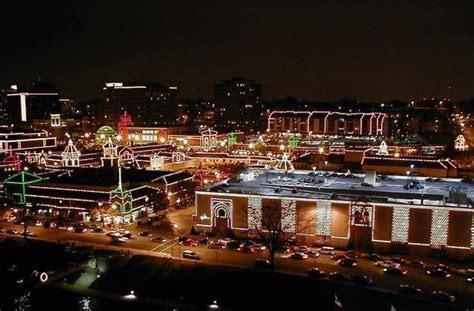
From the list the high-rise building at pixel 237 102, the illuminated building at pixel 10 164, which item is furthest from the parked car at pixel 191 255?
the high-rise building at pixel 237 102

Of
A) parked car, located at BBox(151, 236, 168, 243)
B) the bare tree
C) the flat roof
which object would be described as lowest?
parked car, located at BBox(151, 236, 168, 243)

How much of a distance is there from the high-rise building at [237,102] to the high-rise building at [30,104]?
22.2 m

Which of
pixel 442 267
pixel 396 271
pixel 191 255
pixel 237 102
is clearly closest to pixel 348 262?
pixel 396 271

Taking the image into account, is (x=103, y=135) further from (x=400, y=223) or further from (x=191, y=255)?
(x=400, y=223)

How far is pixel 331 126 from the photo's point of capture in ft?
171

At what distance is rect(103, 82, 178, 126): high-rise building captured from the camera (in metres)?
63.7

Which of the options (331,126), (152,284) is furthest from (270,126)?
(152,284)

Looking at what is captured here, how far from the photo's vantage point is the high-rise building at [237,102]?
219 feet

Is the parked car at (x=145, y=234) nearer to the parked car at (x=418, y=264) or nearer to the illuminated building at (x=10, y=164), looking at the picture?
the parked car at (x=418, y=264)

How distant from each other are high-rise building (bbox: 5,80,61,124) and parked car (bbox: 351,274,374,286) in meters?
57.3

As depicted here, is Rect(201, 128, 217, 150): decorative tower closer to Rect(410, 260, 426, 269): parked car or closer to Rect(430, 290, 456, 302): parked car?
Rect(410, 260, 426, 269): parked car

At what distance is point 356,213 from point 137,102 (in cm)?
5111

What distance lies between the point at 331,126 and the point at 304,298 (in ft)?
134

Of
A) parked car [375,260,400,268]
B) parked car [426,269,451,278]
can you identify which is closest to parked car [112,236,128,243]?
parked car [375,260,400,268]
